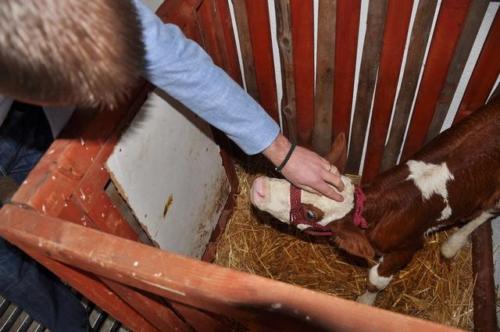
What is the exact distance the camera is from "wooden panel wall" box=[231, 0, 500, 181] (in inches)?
66.7

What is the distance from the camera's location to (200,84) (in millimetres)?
1318

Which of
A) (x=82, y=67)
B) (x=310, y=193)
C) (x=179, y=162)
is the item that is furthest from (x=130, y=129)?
(x=82, y=67)

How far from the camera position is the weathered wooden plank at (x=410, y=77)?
5.44ft

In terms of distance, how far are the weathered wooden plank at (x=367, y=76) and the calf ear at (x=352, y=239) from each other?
64 centimetres

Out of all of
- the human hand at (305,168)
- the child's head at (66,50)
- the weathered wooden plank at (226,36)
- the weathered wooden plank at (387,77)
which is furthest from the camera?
the weathered wooden plank at (226,36)

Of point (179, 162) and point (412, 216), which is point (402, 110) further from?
point (179, 162)

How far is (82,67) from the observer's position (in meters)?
0.72

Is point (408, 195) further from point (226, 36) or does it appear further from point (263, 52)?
point (226, 36)

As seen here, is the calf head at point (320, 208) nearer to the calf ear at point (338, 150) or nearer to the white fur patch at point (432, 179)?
the calf ear at point (338, 150)

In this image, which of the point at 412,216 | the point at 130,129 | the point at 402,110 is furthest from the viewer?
the point at 402,110

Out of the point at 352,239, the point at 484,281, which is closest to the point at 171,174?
the point at 352,239

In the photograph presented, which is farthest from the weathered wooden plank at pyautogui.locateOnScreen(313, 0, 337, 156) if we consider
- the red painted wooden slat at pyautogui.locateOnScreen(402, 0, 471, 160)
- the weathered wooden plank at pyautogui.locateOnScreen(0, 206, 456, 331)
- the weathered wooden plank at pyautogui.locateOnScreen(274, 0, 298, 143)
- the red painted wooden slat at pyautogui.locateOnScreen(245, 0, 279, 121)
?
the weathered wooden plank at pyautogui.locateOnScreen(0, 206, 456, 331)

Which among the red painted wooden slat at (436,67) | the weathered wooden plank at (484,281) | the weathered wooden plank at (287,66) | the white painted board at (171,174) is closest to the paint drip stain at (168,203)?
the white painted board at (171,174)

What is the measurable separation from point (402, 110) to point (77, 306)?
165 cm
